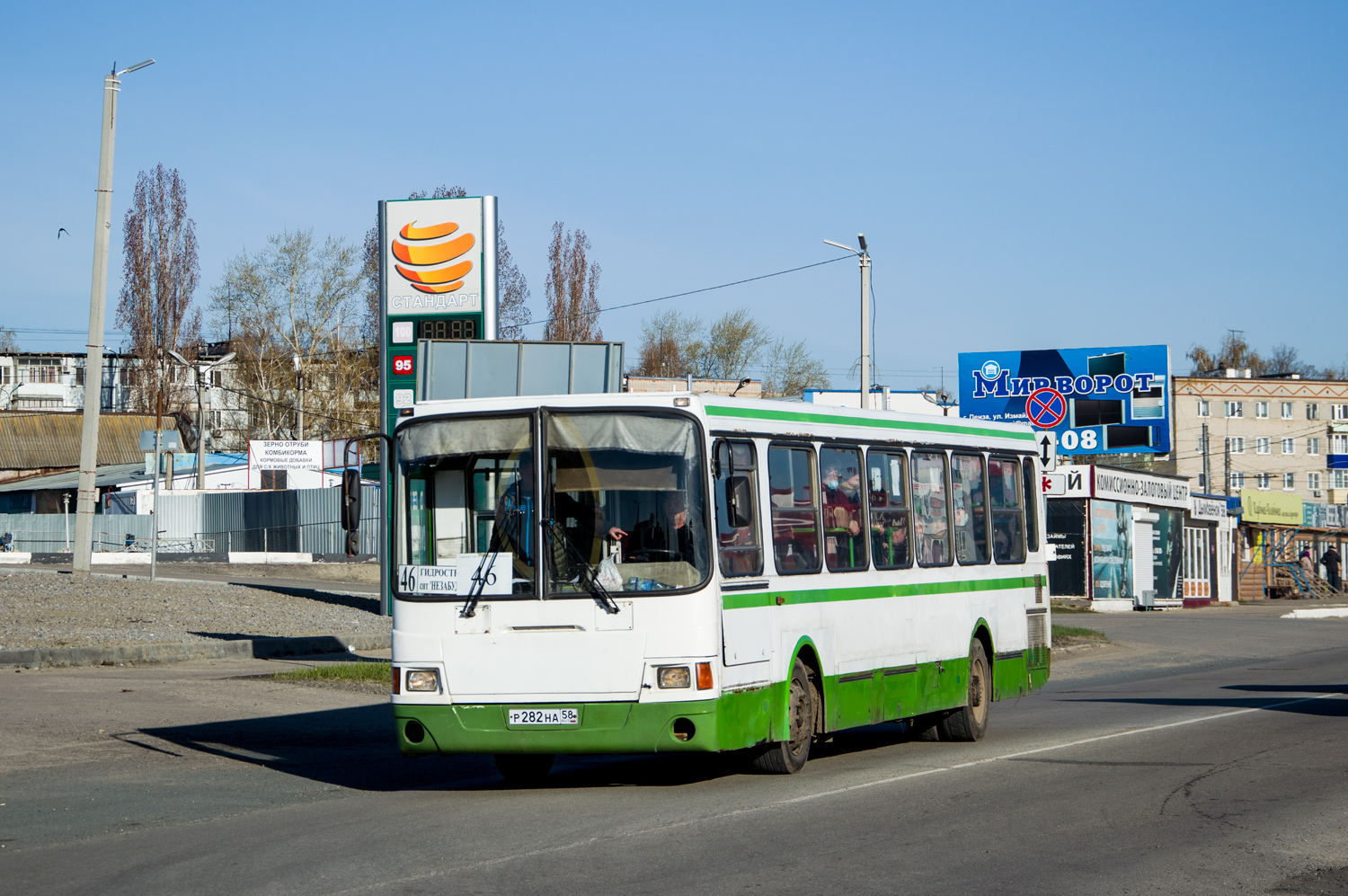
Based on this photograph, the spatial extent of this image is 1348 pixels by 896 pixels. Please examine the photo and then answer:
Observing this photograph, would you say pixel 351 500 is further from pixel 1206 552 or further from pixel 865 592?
pixel 1206 552

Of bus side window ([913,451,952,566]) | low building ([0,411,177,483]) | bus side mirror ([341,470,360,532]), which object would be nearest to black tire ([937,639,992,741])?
bus side window ([913,451,952,566])

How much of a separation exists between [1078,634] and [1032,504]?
16.5m

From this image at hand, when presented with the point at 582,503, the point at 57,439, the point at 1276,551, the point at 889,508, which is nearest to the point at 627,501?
the point at 582,503

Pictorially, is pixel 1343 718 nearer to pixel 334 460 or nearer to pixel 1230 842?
pixel 1230 842

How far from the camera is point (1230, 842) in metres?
8.26

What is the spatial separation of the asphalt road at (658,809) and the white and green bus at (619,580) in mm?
532

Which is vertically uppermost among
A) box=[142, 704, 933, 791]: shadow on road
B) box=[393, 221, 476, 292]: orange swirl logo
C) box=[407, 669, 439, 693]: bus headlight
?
box=[393, 221, 476, 292]: orange swirl logo

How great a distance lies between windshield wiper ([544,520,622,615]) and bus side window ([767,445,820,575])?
1430 mm

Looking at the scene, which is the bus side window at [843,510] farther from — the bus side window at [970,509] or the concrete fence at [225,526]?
the concrete fence at [225,526]

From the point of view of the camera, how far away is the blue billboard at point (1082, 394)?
48.3 metres

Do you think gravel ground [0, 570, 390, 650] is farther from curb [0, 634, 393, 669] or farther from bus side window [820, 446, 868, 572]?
bus side window [820, 446, 868, 572]

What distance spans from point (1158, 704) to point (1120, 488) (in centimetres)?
3032

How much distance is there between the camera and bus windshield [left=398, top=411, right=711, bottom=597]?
985 centimetres

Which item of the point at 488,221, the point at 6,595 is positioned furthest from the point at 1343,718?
the point at 6,595
